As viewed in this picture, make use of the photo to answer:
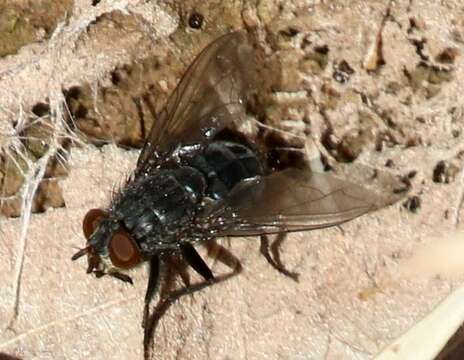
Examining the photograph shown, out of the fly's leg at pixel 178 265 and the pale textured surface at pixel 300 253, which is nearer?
the pale textured surface at pixel 300 253

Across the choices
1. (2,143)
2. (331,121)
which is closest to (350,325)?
(331,121)

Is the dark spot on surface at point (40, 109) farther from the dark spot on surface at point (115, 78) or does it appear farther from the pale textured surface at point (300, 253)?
the dark spot on surface at point (115, 78)

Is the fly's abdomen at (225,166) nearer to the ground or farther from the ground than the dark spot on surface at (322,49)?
nearer to the ground

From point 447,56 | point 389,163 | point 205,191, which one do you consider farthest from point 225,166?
point 447,56

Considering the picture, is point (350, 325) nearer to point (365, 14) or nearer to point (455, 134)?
point (455, 134)

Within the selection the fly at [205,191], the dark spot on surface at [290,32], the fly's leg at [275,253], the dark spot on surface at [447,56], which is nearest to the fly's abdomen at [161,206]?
the fly at [205,191]
